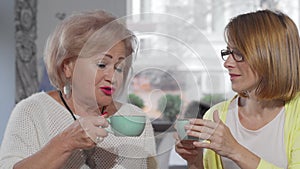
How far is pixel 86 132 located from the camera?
1.24 m

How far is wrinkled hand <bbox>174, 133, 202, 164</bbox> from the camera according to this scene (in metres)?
1.35

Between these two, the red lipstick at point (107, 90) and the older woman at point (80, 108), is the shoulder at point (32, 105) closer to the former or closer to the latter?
the older woman at point (80, 108)

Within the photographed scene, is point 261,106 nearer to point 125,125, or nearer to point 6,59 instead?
point 125,125

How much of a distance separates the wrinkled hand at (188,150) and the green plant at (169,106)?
6cm

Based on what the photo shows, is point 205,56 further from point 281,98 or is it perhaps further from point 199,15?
point 199,15

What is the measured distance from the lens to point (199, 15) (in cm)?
459

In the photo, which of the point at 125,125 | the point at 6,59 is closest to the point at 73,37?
the point at 125,125

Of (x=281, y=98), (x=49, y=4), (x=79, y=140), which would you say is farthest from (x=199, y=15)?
(x=79, y=140)

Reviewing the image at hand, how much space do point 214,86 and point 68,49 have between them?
411mm

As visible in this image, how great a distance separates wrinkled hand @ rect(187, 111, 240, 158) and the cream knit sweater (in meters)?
0.19

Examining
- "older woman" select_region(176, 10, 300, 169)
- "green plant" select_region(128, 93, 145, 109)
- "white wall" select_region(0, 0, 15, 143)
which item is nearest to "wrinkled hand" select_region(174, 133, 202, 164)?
"older woman" select_region(176, 10, 300, 169)

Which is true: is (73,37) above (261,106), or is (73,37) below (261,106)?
above

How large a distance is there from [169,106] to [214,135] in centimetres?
14

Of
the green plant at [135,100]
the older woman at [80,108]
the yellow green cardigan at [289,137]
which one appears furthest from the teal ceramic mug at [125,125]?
the yellow green cardigan at [289,137]
